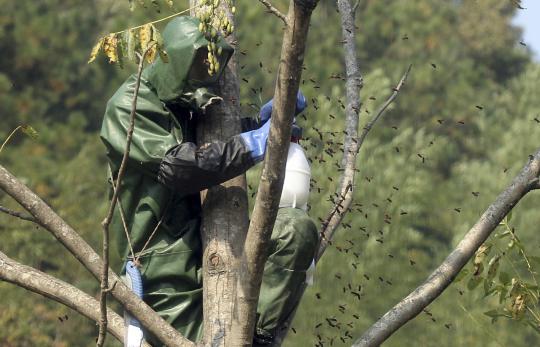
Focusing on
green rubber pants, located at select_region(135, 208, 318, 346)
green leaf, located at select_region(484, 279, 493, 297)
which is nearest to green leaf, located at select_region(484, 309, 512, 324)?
green leaf, located at select_region(484, 279, 493, 297)

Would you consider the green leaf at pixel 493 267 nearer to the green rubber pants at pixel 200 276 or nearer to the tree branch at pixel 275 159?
the green rubber pants at pixel 200 276

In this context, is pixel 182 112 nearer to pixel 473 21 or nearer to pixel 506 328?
pixel 506 328

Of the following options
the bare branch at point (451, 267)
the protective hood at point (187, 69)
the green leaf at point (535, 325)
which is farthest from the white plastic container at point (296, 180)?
the green leaf at point (535, 325)

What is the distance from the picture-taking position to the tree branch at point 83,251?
3689 millimetres

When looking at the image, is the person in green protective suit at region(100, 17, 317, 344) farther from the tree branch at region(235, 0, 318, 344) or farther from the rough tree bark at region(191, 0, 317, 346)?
the tree branch at region(235, 0, 318, 344)

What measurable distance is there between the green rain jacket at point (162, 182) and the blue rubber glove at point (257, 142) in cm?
5

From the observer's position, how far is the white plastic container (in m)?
4.15

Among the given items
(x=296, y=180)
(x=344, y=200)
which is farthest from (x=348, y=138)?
(x=296, y=180)

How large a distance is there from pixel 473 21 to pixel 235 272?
27483 millimetres

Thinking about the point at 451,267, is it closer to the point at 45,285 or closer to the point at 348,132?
the point at 348,132

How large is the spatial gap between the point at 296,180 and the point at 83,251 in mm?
783

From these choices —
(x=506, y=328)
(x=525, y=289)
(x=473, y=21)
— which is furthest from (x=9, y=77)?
(x=525, y=289)

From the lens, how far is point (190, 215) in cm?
420

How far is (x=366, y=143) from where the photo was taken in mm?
15938
